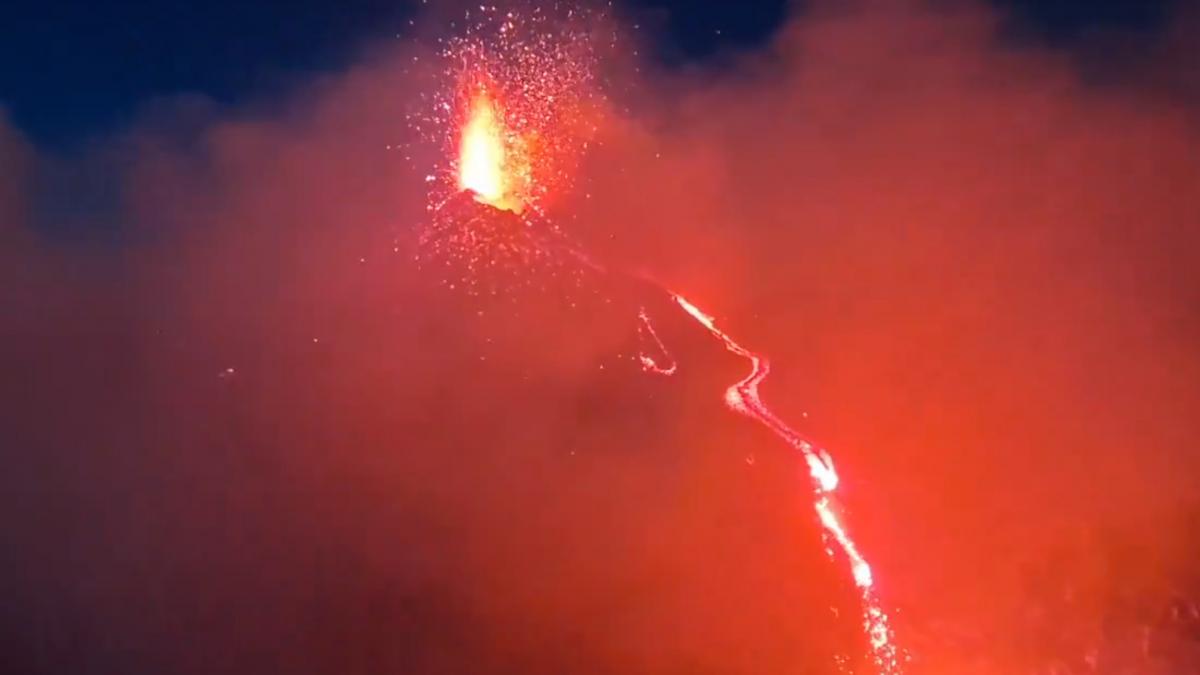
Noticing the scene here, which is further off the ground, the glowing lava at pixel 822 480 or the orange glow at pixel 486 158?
the orange glow at pixel 486 158

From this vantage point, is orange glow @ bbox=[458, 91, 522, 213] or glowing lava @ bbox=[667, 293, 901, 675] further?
orange glow @ bbox=[458, 91, 522, 213]

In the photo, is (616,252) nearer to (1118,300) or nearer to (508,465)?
(508,465)

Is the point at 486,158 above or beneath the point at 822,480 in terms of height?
A: above

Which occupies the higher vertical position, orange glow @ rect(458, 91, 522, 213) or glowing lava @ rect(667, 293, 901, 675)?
orange glow @ rect(458, 91, 522, 213)

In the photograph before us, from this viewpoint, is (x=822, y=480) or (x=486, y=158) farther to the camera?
(x=486, y=158)

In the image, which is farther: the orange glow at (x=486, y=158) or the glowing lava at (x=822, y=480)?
the orange glow at (x=486, y=158)
